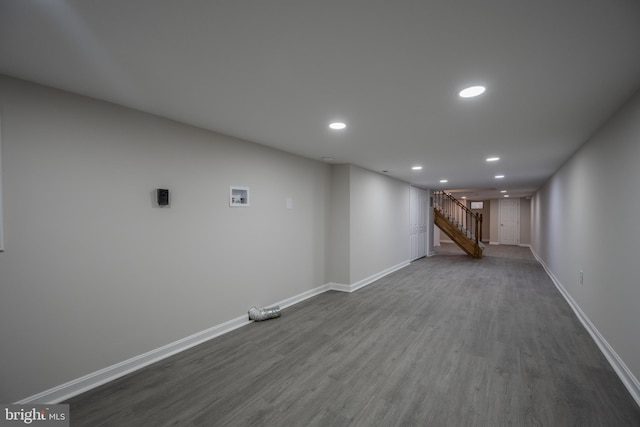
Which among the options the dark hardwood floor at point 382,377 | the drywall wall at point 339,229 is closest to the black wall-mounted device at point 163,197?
the dark hardwood floor at point 382,377

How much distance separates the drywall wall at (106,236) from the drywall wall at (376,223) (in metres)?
2.10

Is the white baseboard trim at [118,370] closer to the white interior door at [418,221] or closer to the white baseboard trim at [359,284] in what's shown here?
the white baseboard trim at [359,284]

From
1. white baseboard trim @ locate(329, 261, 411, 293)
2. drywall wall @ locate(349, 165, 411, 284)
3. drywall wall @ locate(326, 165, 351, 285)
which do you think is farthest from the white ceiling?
white baseboard trim @ locate(329, 261, 411, 293)

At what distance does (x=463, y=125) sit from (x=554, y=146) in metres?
1.78

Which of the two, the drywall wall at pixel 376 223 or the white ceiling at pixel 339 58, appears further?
the drywall wall at pixel 376 223

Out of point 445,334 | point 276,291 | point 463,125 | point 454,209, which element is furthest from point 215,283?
point 454,209

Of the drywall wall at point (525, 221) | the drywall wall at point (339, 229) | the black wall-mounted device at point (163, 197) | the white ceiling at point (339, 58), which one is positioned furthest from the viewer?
the drywall wall at point (525, 221)

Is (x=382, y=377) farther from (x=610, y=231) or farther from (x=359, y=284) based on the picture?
(x=359, y=284)

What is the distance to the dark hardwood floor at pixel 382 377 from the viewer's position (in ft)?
6.07

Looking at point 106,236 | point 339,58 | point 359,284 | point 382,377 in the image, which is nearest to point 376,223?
point 359,284

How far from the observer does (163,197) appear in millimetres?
2520

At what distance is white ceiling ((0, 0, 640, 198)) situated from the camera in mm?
1200

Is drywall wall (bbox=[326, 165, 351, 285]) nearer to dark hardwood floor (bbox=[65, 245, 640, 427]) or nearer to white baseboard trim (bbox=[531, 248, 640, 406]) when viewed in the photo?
dark hardwood floor (bbox=[65, 245, 640, 427])

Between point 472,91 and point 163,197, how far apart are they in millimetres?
2727
